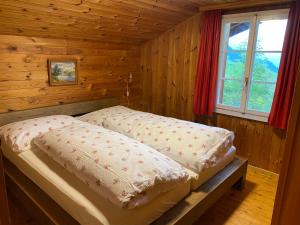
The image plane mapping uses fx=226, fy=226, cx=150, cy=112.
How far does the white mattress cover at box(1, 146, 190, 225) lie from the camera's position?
133 centimetres

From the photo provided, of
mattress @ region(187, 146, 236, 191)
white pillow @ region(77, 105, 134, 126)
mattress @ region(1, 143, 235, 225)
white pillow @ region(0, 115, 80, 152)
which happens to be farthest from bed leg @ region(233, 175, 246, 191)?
white pillow @ region(0, 115, 80, 152)

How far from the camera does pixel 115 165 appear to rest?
1480mm

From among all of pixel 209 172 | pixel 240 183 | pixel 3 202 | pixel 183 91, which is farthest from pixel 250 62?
pixel 3 202

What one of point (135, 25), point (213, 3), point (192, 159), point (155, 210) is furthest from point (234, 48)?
point (155, 210)

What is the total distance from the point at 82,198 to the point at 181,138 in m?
1.00

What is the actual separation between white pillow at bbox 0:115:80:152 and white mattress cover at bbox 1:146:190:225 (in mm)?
135

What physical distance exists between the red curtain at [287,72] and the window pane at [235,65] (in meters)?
0.54

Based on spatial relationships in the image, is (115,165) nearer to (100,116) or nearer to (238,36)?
(100,116)

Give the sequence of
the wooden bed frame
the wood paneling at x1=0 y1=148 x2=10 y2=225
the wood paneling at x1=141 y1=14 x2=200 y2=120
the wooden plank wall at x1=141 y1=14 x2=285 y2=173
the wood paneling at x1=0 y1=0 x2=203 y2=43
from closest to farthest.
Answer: the wood paneling at x1=0 y1=148 x2=10 y2=225 → the wooden bed frame → the wood paneling at x1=0 y1=0 x2=203 y2=43 → the wooden plank wall at x1=141 y1=14 x2=285 y2=173 → the wood paneling at x1=141 y1=14 x2=200 y2=120

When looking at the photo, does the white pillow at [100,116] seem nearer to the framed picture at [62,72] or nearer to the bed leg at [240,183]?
the framed picture at [62,72]

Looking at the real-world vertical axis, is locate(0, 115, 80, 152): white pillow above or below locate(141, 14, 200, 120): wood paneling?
below

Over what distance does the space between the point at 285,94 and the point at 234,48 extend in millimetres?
924

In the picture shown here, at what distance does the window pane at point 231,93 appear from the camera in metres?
3.15

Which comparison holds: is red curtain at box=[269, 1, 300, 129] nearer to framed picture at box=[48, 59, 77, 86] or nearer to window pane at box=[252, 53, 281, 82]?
window pane at box=[252, 53, 281, 82]
